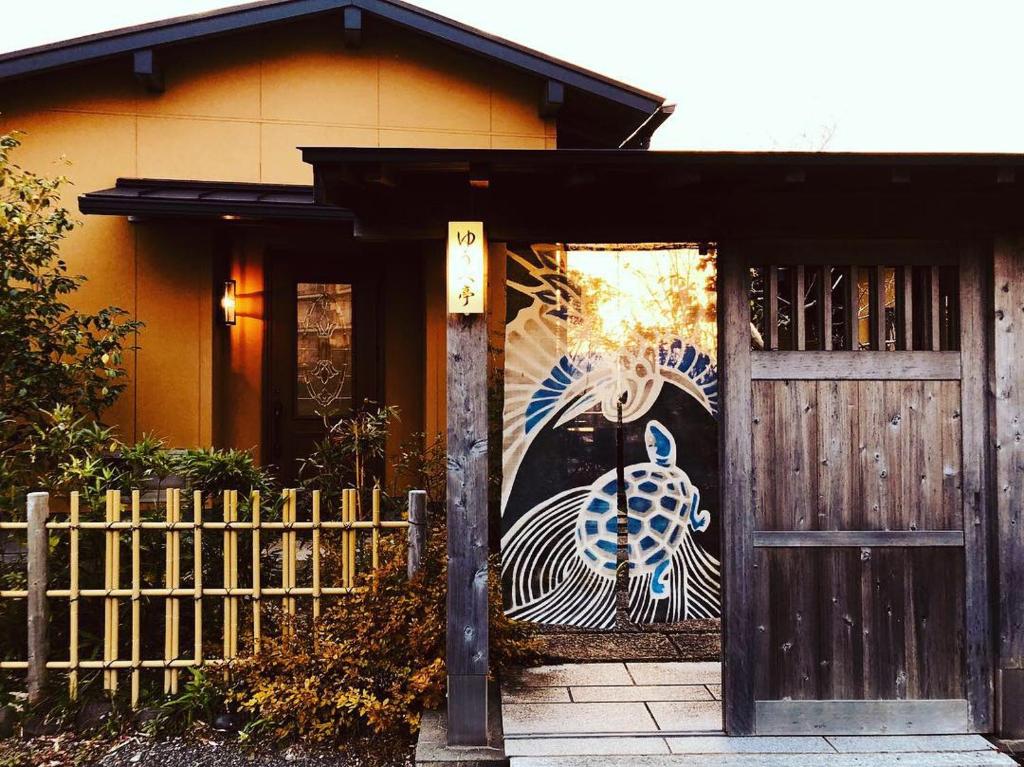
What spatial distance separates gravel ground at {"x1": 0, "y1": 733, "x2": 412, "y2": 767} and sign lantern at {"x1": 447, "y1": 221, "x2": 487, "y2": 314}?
2699mm

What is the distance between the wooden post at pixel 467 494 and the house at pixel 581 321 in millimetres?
19

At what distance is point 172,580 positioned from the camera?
14.7 ft

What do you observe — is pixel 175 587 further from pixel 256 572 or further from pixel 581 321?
pixel 581 321

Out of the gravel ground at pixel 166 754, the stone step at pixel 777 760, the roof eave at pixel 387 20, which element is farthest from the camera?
the roof eave at pixel 387 20

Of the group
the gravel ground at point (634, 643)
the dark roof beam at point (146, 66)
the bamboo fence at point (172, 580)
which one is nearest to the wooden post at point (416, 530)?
the bamboo fence at point (172, 580)

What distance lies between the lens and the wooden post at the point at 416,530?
4.53 metres

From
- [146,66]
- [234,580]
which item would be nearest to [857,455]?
A: [234,580]

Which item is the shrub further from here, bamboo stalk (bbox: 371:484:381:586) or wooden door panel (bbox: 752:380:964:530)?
wooden door panel (bbox: 752:380:964:530)

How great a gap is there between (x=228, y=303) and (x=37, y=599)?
4159mm

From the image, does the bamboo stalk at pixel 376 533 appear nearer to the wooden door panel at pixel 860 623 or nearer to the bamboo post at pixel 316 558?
the bamboo post at pixel 316 558

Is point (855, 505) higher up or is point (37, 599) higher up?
point (855, 505)

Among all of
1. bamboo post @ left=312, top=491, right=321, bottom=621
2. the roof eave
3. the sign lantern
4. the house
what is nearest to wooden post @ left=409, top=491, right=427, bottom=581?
the house

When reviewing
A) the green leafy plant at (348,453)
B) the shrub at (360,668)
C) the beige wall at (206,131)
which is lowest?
the shrub at (360,668)

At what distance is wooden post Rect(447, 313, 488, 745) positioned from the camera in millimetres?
4113
